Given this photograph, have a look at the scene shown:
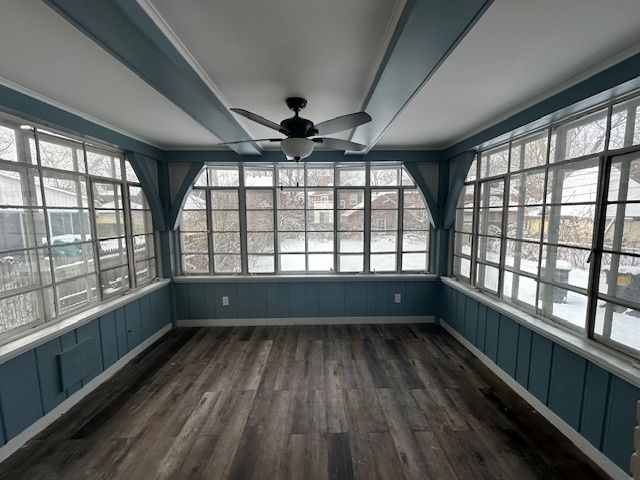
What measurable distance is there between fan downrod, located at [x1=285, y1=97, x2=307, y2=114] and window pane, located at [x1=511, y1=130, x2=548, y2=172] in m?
2.17

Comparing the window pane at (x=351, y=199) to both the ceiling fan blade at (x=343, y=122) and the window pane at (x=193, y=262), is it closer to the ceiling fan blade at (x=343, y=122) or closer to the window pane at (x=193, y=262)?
the ceiling fan blade at (x=343, y=122)

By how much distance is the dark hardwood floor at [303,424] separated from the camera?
1804 millimetres

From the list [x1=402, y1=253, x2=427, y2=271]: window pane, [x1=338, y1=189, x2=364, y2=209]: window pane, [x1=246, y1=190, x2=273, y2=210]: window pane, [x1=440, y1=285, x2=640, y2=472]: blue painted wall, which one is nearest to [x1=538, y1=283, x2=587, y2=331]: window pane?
[x1=440, y1=285, x2=640, y2=472]: blue painted wall

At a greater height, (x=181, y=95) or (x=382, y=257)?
(x=181, y=95)

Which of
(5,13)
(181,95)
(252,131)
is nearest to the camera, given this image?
(5,13)

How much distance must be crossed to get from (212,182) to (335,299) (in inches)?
100

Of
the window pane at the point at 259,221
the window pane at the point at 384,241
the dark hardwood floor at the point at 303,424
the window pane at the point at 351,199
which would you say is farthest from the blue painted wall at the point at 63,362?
the window pane at the point at 384,241

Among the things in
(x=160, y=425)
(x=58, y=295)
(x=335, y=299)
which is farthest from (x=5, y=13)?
(x=335, y=299)

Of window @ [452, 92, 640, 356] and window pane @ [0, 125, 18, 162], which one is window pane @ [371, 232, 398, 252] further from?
window pane @ [0, 125, 18, 162]

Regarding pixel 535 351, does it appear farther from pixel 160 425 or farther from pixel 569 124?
pixel 160 425

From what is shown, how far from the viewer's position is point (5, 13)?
1213 millimetres

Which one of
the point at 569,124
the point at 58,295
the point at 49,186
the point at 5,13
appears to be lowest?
the point at 58,295

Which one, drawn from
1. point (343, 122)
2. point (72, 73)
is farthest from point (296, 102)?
point (72, 73)

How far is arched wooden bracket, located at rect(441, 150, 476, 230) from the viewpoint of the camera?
340 cm
